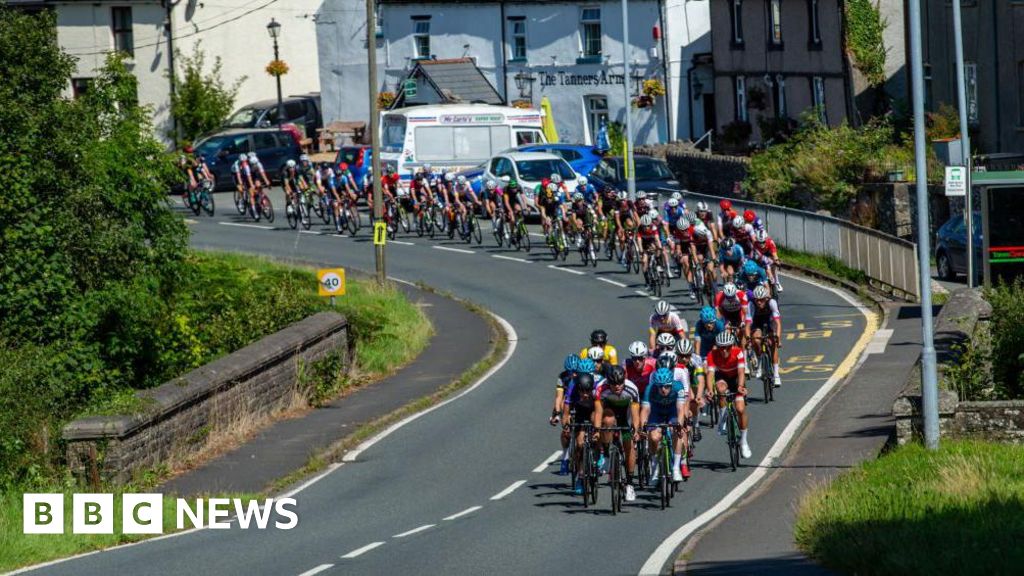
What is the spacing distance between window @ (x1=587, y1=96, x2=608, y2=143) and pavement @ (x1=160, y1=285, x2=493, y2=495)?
24.3 metres

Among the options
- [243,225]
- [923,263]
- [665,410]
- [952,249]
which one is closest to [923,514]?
[665,410]

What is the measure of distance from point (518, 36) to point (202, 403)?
39.1 meters

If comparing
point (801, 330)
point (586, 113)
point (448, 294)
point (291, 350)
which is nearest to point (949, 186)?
point (801, 330)

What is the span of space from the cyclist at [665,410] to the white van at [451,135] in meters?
29.2

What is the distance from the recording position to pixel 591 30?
2320 inches

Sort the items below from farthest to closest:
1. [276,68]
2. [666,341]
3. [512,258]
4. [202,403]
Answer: [276,68] → [512,258] → [202,403] → [666,341]

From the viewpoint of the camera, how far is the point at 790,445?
68.7ft

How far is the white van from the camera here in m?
47.1

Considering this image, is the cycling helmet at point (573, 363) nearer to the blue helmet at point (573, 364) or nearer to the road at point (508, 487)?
the blue helmet at point (573, 364)

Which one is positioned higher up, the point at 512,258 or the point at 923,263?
the point at 923,263

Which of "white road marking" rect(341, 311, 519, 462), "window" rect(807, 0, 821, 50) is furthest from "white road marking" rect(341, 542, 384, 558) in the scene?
"window" rect(807, 0, 821, 50)

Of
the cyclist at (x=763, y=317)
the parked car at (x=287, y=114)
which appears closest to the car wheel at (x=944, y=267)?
the cyclist at (x=763, y=317)

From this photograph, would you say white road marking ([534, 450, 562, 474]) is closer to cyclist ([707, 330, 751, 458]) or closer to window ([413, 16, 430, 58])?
cyclist ([707, 330, 751, 458])

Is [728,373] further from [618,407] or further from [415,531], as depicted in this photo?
[415,531]
